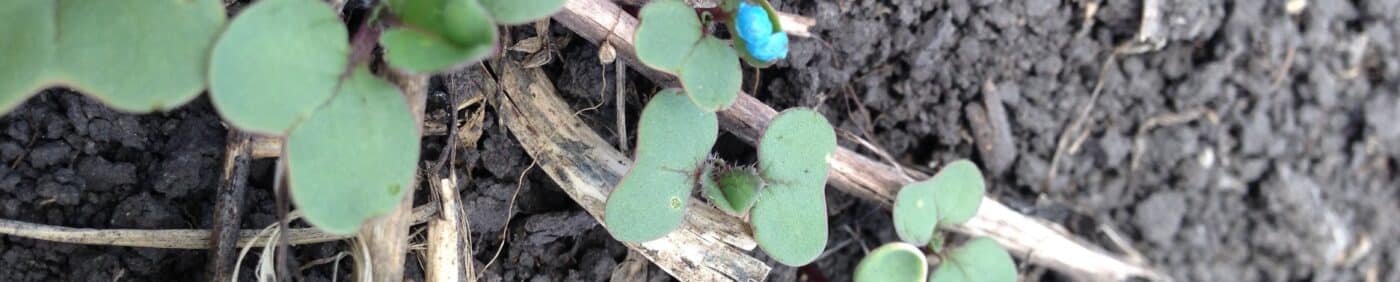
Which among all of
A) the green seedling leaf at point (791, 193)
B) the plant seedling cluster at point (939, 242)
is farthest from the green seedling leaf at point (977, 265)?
the green seedling leaf at point (791, 193)

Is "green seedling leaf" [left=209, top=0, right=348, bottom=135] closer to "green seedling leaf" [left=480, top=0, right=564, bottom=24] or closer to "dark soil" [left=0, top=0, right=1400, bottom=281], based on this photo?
"green seedling leaf" [left=480, top=0, right=564, bottom=24]

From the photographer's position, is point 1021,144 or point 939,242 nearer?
point 939,242

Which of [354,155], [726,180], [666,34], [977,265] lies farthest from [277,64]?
[977,265]

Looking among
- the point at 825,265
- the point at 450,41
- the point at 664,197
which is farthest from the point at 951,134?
the point at 450,41

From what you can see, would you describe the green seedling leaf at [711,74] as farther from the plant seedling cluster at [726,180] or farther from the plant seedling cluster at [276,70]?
the plant seedling cluster at [276,70]

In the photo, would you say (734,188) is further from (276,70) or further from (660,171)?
(276,70)

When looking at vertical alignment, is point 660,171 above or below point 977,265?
above

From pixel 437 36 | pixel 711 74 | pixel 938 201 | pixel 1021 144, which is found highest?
pixel 437 36
